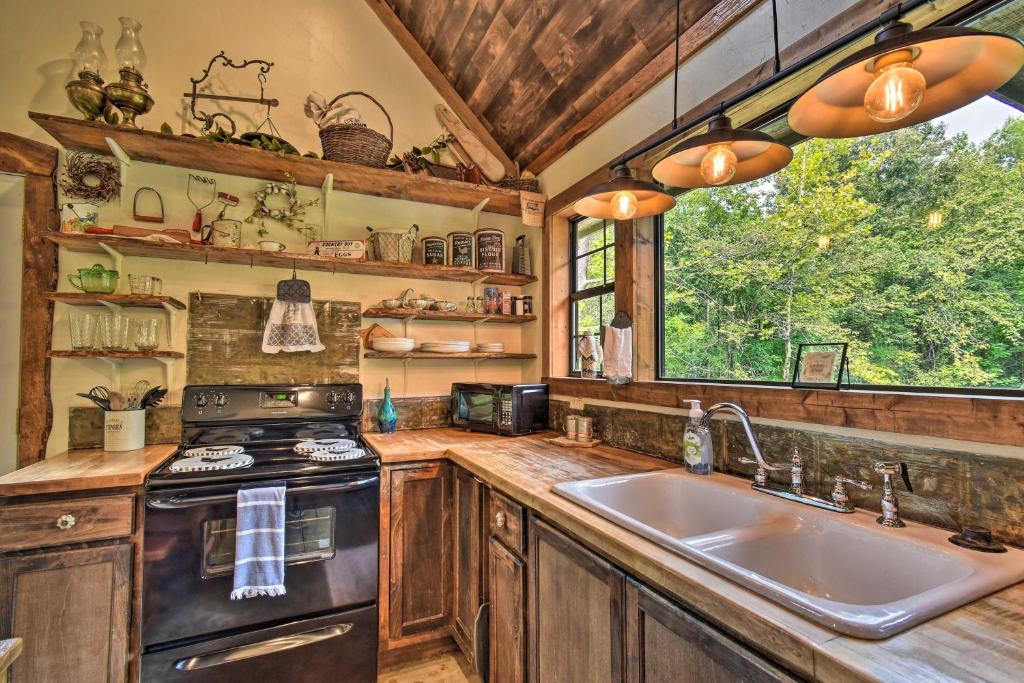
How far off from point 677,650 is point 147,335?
2.43m

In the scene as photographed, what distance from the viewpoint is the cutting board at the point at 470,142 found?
114 inches

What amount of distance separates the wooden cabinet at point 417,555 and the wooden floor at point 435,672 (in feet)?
0.45

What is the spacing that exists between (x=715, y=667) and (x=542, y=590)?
0.67 m

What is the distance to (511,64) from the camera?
251cm

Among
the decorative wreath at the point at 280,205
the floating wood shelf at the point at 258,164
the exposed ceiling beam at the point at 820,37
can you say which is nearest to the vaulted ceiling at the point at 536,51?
the exposed ceiling beam at the point at 820,37

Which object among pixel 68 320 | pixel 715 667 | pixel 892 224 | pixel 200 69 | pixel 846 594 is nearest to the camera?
pixel 715 667

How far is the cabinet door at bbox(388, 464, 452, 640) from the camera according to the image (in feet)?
6.55

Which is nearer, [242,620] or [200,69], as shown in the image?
[242,620]

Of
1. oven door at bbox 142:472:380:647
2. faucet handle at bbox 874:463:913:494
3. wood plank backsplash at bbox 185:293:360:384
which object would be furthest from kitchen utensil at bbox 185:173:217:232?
faucet handle at bbox 874:463:913:494

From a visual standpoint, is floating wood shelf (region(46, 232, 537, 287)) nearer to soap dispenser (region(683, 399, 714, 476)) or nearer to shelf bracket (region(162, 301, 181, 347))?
shelf bracket (region(162, 301, 181, 347))

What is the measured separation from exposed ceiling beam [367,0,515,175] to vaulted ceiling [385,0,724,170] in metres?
0.03

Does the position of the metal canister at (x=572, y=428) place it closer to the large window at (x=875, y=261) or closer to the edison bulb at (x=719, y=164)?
the large window at (x=875, y=261)

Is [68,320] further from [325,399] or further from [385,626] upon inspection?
[385,626]

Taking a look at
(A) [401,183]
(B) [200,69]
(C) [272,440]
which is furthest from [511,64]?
(C) [272,440]
